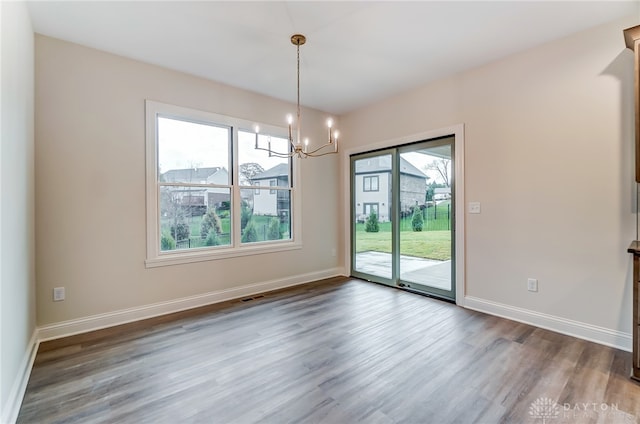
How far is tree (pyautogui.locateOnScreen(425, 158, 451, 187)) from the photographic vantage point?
12.6 feet

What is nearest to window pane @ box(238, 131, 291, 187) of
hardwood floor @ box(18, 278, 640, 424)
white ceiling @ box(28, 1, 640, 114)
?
white ceiling @ box(28, 1, 640, 114)

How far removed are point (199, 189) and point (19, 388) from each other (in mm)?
2347

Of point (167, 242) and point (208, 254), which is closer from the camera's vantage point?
point (167, 242)

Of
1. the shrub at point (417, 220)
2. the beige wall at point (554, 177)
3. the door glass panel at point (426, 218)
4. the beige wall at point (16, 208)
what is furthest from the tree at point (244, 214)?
the beige wall at point (554, 177)

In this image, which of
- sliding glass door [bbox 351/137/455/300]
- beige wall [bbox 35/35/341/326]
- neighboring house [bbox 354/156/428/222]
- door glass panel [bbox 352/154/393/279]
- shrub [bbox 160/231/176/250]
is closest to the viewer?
beige wall [bbox 35/35/341/326]

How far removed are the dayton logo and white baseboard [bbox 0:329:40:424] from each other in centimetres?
296

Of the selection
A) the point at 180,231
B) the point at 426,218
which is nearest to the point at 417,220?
the point at 426,218

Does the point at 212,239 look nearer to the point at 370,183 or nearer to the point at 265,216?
the point at 265,216

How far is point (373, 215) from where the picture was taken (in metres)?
4.81

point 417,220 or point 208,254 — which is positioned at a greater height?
point 417,220

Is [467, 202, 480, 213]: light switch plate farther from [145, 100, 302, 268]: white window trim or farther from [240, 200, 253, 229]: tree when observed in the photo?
[240, 200, 253, 229]: tree

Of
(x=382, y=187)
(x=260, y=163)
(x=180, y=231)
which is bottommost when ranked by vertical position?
(x=180, y=231)

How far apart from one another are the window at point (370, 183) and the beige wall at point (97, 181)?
2.51m

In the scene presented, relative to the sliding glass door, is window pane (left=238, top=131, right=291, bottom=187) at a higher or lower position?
higher
